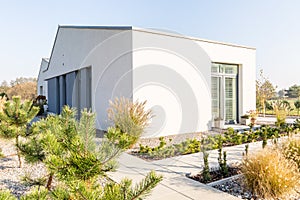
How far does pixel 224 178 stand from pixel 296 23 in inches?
368

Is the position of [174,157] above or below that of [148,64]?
below

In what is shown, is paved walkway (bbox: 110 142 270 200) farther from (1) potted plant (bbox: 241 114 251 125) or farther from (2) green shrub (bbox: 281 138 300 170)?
(1) potted plant (bbox: 241 114 251 125)

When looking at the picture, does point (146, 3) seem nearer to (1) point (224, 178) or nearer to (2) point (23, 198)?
(1) point (224, 178)

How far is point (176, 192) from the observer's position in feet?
11.2

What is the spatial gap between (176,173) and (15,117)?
3.36 meters

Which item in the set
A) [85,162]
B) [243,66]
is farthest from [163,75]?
[85,162]

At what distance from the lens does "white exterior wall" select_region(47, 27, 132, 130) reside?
8445 mm

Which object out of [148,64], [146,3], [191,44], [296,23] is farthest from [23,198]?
[296,23]

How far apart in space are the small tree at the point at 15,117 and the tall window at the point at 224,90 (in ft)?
28.0

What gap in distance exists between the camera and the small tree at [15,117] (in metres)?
4.13

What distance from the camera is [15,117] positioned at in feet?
14.3

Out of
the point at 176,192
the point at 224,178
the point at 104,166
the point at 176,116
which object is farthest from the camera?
the point at 176,116

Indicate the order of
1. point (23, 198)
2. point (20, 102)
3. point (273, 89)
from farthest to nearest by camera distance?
point (273, 89), point (20, 102), point (23, 198)

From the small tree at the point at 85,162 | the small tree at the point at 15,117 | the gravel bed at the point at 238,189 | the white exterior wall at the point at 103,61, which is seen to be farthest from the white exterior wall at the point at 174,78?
the small tree at the point at 85,162
